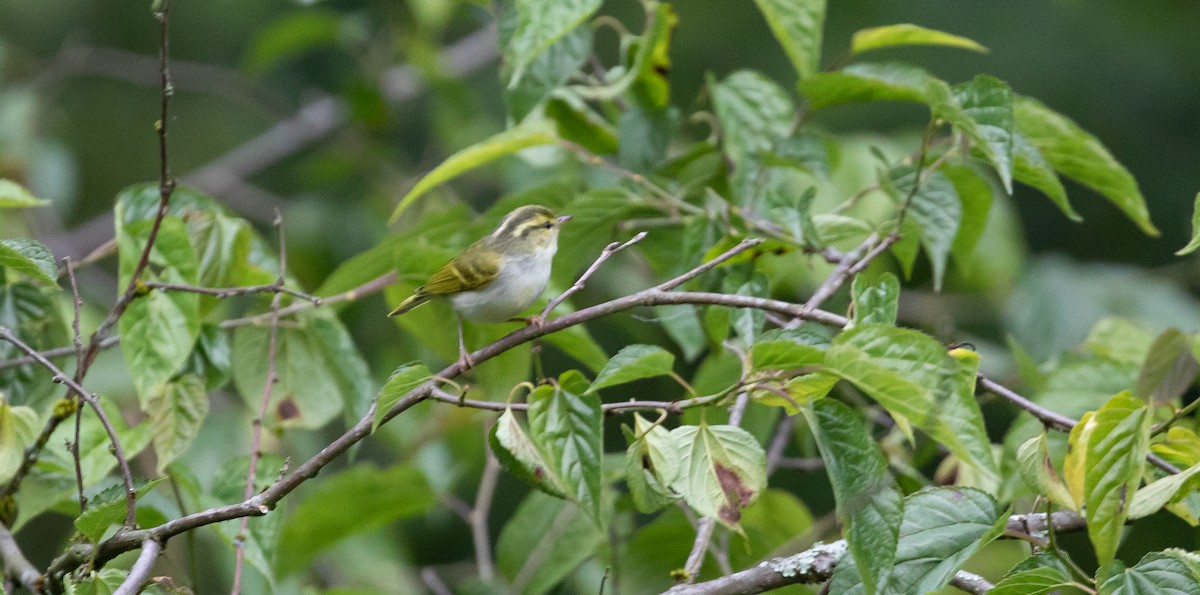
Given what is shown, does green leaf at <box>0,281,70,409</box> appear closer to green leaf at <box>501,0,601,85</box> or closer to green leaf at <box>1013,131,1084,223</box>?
green leaf at <box>501,0,601,85</box>

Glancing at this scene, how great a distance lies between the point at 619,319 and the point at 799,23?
1201mm

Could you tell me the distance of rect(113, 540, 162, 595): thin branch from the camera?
1.35 m

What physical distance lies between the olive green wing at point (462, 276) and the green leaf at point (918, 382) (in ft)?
3.01

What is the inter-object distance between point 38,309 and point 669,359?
1.31 m

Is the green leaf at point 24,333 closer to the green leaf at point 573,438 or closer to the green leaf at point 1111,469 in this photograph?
the green leaf at point 573,438

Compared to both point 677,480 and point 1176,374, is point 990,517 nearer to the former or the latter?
point 677,480

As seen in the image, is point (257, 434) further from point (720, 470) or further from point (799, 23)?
point (799, 23)

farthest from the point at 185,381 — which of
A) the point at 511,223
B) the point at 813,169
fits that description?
the point at 813,169

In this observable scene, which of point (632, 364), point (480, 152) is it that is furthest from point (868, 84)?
point (632, 364)

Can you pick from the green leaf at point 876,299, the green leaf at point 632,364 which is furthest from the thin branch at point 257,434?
the green leaf at point 876,299

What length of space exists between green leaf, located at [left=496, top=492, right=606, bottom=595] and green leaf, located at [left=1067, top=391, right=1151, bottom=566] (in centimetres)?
114

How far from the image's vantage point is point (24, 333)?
2035 millimetres

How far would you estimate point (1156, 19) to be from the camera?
6234mm

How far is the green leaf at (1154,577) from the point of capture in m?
1.34
